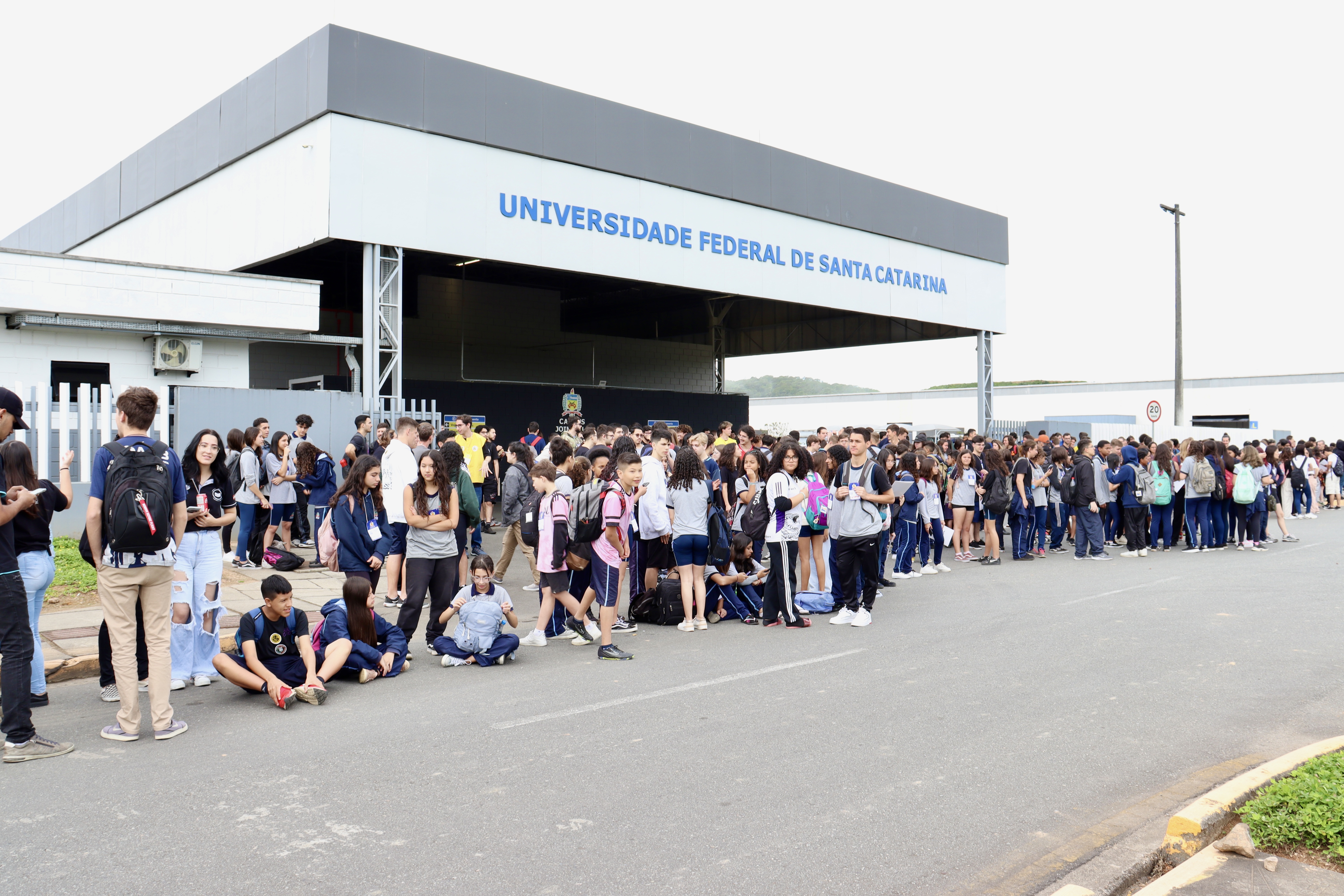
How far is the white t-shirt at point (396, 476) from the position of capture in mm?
8883

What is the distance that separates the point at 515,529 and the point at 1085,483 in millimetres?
8789

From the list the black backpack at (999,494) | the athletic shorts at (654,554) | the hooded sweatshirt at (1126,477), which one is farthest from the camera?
the hooded sweatshirt at (1126,477)

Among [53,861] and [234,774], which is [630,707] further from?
[53,861]

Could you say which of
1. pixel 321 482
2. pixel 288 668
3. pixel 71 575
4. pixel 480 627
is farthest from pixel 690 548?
pixel 71 575

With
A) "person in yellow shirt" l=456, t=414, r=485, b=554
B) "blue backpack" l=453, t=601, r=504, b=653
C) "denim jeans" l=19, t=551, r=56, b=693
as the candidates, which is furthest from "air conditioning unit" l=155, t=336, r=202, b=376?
"blue backpack" l=453, t=601, r=504, b=653

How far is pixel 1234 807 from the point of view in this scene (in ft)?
13.9

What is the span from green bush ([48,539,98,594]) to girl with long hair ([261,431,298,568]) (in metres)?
2.06

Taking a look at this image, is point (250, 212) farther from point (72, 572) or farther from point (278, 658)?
point (278, 658)

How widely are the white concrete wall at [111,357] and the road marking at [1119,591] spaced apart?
44.3 feet

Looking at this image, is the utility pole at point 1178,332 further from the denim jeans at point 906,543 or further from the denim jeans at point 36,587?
the denim jeans at point 36,587

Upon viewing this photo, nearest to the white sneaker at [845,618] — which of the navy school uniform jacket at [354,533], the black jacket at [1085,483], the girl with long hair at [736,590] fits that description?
the girl with long hair at [736,590]

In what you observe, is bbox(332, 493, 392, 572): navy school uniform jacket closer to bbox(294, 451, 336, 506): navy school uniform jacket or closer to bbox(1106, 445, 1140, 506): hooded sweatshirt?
bbox(294, 451, 336, 506): navy school uniform jacket

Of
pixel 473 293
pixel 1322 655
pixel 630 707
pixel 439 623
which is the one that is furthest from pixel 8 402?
pixel 473 293

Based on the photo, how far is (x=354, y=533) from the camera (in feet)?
25.9
